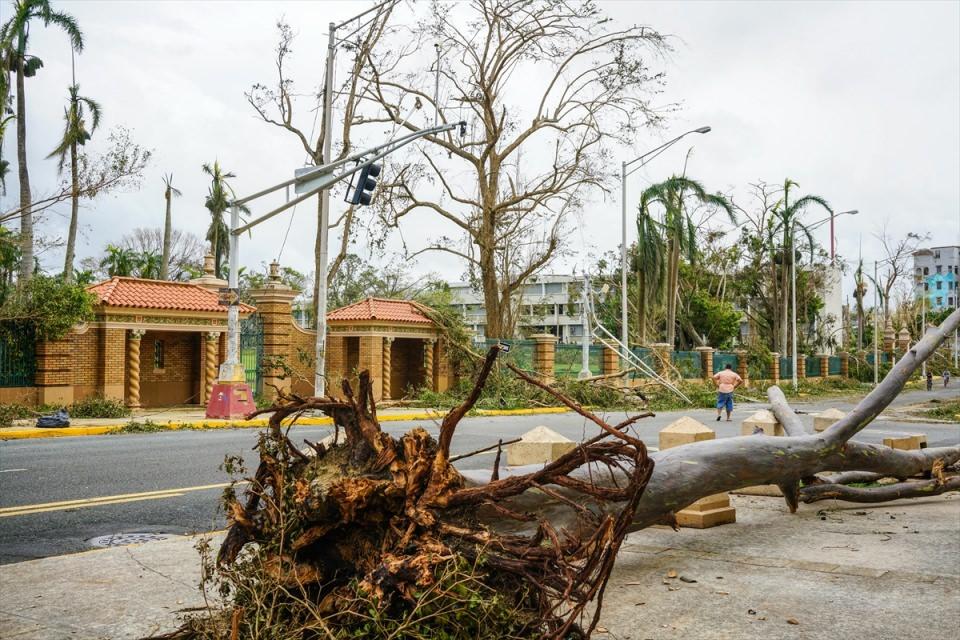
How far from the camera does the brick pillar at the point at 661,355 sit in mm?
34562

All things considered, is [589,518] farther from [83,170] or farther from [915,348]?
[83,170]

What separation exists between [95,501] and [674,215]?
34.5 m

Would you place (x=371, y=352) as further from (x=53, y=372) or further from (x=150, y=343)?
(x=53, y=372)

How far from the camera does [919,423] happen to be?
21906 mm

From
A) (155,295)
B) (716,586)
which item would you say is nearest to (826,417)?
(716,586)

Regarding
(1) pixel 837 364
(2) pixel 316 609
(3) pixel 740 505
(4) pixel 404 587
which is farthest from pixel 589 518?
(1) pixel 837 364

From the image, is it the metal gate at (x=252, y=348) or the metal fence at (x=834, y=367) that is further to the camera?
the metal fence at (x=834, y=367)

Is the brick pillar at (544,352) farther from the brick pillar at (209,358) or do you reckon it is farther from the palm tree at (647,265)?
the brick pillar at (209,358)

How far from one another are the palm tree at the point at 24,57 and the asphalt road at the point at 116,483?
1871cm

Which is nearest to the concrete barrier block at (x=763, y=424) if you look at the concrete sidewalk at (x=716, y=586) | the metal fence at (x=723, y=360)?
the concrete sidewalk at (x=716, y=586)

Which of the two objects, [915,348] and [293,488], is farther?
[915,348]

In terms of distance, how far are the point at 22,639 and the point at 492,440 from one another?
1227 cm

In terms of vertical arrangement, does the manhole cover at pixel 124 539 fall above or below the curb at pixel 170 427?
above

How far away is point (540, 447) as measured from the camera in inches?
269
